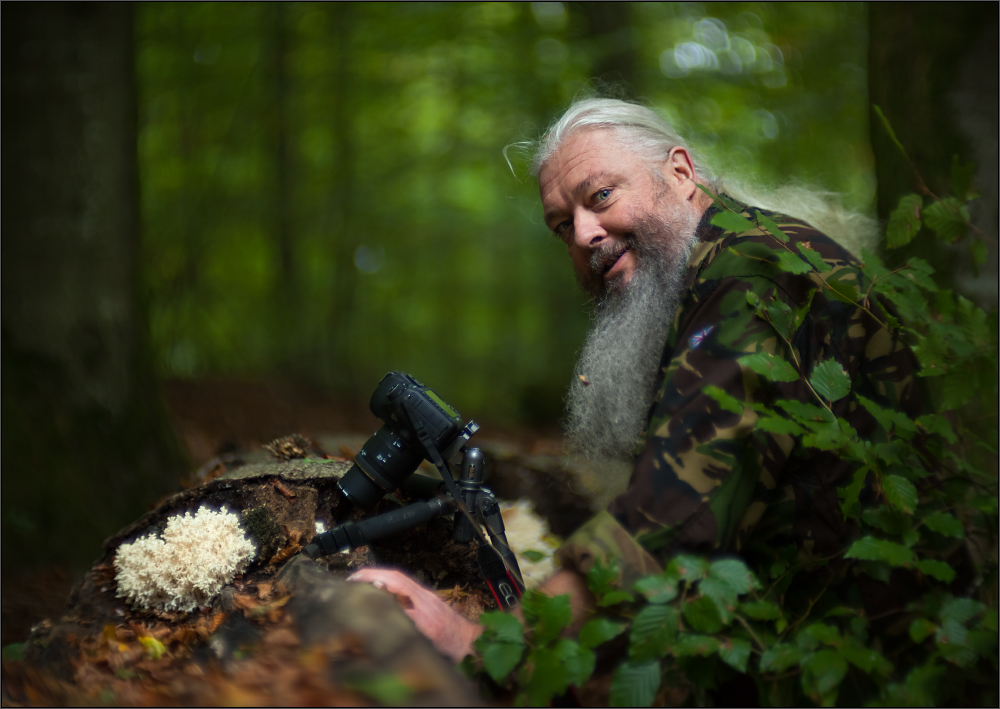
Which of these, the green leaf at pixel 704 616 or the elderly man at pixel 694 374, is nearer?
the green leaf at pixel 704 616

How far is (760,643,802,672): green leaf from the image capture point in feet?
4.59

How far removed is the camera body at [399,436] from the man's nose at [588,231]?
0.92 meters

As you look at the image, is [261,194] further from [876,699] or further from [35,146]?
[876,699]

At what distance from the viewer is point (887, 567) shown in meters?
1.60

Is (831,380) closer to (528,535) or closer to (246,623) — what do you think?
(246,623)

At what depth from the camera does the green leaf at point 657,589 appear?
141 centimetres

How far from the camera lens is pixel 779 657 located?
141 centimetres

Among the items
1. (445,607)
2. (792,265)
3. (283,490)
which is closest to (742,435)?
(792,265)

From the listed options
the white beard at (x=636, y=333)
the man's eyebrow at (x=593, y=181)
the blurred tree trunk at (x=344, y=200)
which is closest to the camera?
the white beard at (x=636, y=333)

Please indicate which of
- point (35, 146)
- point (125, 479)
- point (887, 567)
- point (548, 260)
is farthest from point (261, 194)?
point (887, 567)

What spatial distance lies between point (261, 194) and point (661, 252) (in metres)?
7.99

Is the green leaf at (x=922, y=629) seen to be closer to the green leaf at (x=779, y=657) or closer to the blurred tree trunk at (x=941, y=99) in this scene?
the green leaf at (x=779, y=657)

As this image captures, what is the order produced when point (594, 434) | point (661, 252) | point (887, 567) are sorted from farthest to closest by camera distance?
point (594, 434) < point (661, 252) < point (887, 567)

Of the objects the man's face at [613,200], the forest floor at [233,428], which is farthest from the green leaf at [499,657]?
the forest floor at [233,428]
